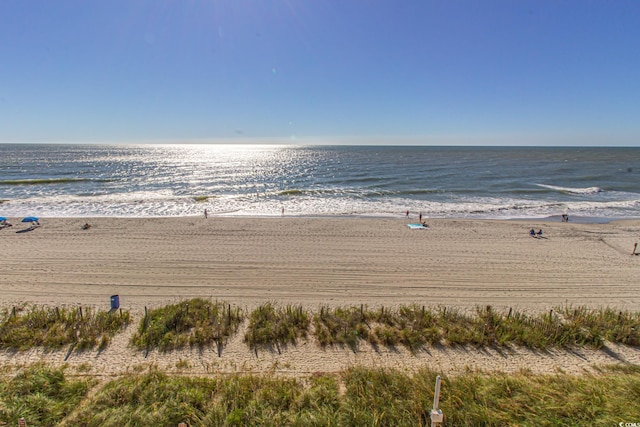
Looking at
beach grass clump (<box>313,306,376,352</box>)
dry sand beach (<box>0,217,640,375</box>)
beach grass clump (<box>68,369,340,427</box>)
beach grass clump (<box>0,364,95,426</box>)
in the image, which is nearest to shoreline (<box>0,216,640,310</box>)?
dry sand beach (<box>0,217,640,375</box>)

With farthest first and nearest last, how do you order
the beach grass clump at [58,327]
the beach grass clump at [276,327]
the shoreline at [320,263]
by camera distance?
1. the shoreline at [320,263]
2. the beach grass clump at [276,327]
3. the beach grass clump at [58,327]

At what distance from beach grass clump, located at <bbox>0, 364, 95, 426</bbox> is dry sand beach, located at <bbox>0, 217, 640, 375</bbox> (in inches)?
30.0

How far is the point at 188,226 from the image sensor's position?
71.7 ft

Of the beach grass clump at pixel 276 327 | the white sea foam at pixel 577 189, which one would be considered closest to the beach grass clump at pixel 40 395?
the beach grass clump at pixel 276 327

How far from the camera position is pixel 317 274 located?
13734 millimetres

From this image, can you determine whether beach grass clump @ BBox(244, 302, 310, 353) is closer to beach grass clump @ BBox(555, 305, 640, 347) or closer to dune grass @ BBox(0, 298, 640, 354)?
dune grass @ BBox(0, 298, 640, 354)

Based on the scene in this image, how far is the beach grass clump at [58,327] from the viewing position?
832 centimetres

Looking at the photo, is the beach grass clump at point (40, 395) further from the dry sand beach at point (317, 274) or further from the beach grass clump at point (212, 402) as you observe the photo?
the dry sand beach at point (317, 274)

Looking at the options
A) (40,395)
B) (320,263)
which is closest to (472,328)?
(320,263)

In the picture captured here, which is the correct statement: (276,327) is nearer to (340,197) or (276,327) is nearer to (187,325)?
(187,325)

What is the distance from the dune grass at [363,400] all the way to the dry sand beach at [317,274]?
32.8 inches

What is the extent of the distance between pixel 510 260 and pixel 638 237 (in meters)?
12.3

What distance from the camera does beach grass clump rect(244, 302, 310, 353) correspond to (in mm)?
8680

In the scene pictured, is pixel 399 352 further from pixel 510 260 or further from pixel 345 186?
pixel 345 186
